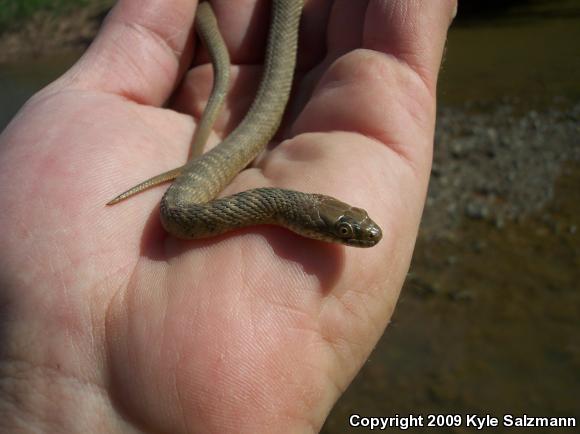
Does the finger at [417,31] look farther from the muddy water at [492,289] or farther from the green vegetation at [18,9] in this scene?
the green vegetation at [18,9]

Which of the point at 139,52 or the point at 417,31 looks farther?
the point at 139,52

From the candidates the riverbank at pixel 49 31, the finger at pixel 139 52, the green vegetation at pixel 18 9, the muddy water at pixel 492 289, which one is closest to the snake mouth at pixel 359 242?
the finger at pixel 139 52

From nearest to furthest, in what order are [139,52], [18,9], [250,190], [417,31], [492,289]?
[250,190]
[417,31]
[139,52]
[492,289]
[18,9]

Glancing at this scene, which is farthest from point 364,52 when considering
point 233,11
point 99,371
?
point 99,371

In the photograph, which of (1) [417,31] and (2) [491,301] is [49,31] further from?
(1) [417,31]

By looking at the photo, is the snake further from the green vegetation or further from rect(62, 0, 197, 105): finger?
the green vegetation

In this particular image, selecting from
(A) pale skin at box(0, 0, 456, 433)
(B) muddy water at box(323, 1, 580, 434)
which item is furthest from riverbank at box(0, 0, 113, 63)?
(A) pale skin at box(0, 0, 456, 433)

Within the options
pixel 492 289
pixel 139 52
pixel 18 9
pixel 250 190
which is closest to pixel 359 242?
pixel 250 190
